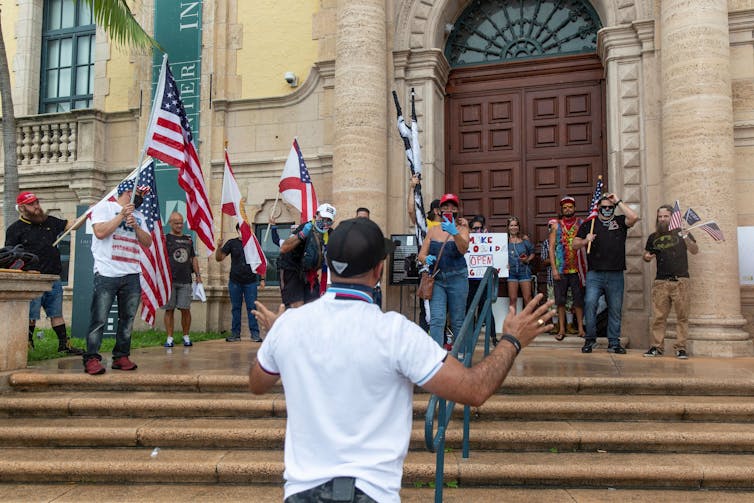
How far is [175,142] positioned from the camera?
7895 millimetres

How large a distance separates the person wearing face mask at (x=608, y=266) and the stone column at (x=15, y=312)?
22.2ft

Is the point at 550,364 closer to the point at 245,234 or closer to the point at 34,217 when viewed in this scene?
the point at 245,234

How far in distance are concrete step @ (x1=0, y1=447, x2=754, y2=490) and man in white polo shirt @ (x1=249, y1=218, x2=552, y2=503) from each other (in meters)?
2.62

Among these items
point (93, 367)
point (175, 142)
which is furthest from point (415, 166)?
point (93, 367)

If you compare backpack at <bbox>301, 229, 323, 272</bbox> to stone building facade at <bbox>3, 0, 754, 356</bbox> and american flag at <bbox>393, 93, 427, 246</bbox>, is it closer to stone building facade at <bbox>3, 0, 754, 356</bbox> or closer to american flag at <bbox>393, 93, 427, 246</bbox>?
american flag at <bbox>393, 93, 427, 246</bbox>

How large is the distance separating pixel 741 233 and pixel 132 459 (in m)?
8.80

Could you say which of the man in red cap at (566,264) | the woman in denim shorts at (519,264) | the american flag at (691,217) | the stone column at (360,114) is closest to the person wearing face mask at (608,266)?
the man in red cap at (566,264)

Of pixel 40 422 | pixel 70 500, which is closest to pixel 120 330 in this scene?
pixel 40 422

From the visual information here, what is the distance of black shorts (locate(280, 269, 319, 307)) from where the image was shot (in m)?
7.43

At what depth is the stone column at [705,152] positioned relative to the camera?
8.67 meters

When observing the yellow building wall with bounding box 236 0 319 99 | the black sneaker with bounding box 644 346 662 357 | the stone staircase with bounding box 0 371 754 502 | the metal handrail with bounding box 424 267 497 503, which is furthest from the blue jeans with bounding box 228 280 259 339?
the black sneaker with bounding box 644 346 662 357

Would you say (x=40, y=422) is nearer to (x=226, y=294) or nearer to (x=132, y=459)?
(x=132, y=459)

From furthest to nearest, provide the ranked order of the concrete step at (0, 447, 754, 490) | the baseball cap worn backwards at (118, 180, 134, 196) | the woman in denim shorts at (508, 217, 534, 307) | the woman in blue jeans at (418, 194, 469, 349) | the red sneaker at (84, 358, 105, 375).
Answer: the woman in denim shorts at (508, 217, 534, 307)
the baseball cap worn backwards at (118, 180, 134, 196)
the woman in blue jeans at (418, 194, 469, 349)
the red sneaker at (84, 358, 105, 375)
the concrete step at (0, 447, 754, 490)

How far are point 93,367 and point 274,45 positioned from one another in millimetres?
8369
